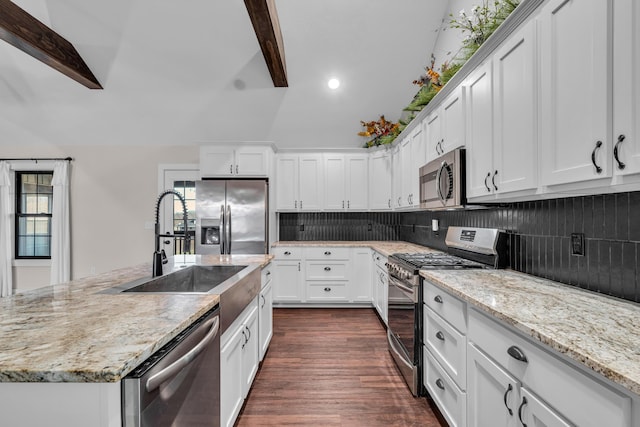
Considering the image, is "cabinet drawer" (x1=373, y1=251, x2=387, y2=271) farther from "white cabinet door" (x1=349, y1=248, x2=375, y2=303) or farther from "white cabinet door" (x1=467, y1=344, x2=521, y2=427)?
"white cabinet door" (x1=467, y1=344, x2=521, y2=427)

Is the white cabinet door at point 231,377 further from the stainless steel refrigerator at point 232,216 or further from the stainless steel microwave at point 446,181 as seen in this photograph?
the stainless steel refrigerator at point 232,216

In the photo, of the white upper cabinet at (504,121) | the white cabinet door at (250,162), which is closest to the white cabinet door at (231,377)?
the white upper cabinet at (504,121)

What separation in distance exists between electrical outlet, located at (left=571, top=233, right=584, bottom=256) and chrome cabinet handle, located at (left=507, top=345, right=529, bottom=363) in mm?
814

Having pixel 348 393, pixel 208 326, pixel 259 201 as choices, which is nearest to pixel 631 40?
pixel 208 326

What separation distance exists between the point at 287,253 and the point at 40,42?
12.3ft

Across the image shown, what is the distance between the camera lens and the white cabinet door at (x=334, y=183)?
463 cm

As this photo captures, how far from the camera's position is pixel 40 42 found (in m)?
3.48

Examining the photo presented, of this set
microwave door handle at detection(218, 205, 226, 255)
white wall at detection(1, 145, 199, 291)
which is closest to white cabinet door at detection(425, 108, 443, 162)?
microwave door handle at detection(218, 205, 226, 255)

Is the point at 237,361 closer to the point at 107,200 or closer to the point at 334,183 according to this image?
the point at 334,183

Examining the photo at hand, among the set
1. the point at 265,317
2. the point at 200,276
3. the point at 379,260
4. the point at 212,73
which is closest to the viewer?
the point at 200,276

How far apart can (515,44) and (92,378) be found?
216cm

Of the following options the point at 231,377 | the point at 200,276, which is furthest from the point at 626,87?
the point at 200,276

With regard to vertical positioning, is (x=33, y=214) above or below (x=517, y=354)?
above

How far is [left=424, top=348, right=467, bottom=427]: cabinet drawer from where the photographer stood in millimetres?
1575
